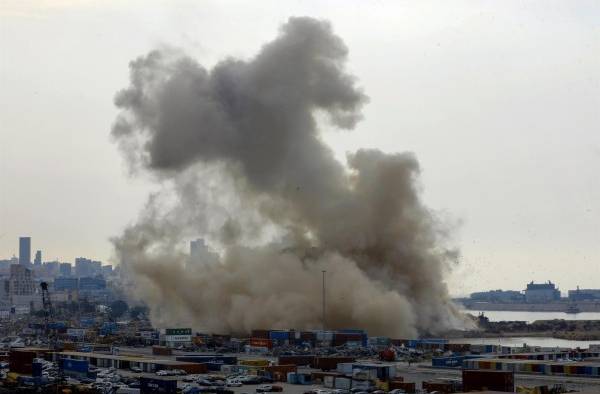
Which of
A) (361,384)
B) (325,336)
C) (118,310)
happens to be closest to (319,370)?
(361,384)

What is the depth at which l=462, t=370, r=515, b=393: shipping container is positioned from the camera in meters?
29.1

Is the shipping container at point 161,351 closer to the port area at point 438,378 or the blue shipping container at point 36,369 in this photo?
the port area at point 438,378

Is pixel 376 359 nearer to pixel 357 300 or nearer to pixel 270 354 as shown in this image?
pixel 270 354

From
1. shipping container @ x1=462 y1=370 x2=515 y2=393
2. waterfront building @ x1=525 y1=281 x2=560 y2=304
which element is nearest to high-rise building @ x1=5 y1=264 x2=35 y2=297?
waterfront building @ x1=525 y1=281 x2=560 y2=304

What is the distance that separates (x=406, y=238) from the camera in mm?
60500

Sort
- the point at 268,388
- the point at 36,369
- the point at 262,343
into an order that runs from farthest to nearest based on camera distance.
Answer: the point at 262,343, the point at 36,369, the point at 268,388

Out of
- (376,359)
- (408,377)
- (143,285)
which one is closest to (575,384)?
(408,377)

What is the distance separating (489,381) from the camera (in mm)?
29484

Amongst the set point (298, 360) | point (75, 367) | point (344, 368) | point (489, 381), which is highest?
point (298, 360)

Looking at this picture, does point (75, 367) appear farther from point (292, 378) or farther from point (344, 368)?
point (344, 368)

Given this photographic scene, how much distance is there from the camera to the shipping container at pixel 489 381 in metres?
29.1

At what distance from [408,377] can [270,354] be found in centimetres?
1242

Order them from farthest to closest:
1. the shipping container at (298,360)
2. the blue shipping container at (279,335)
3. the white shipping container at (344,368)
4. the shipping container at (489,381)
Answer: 1. the blue shipping container at (279,335)
2. the shipping container at (298,360)
3. the white shipping container at (344,368)
4. the shipping container at (489,381)

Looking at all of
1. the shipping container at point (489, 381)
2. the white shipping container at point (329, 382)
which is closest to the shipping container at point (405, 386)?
the white shipping container at point (329, 382)
